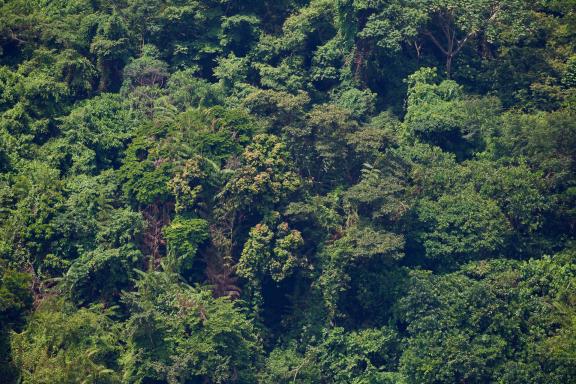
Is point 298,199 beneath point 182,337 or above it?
above

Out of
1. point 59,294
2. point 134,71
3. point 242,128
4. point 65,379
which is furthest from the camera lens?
point 134,71

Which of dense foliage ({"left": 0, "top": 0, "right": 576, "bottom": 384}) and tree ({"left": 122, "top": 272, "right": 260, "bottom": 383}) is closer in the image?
tree ({"left": 122, "top": 272, "right": 260, "bottom": 383})

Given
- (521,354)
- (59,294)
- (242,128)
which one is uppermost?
(242,128)

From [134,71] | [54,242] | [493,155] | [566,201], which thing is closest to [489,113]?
[493,155]

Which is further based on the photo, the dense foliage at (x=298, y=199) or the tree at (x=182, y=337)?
the dense foliage at (x=298, y=199)

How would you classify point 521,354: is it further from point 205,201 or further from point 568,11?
point 568,11

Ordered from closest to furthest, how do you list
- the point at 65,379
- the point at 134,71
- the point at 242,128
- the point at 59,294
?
the point at 65,379
the point at 59,294
the point at 242,128
the point at 134,71

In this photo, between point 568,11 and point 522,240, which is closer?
point 522,240

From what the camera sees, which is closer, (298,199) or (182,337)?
(182,337)
